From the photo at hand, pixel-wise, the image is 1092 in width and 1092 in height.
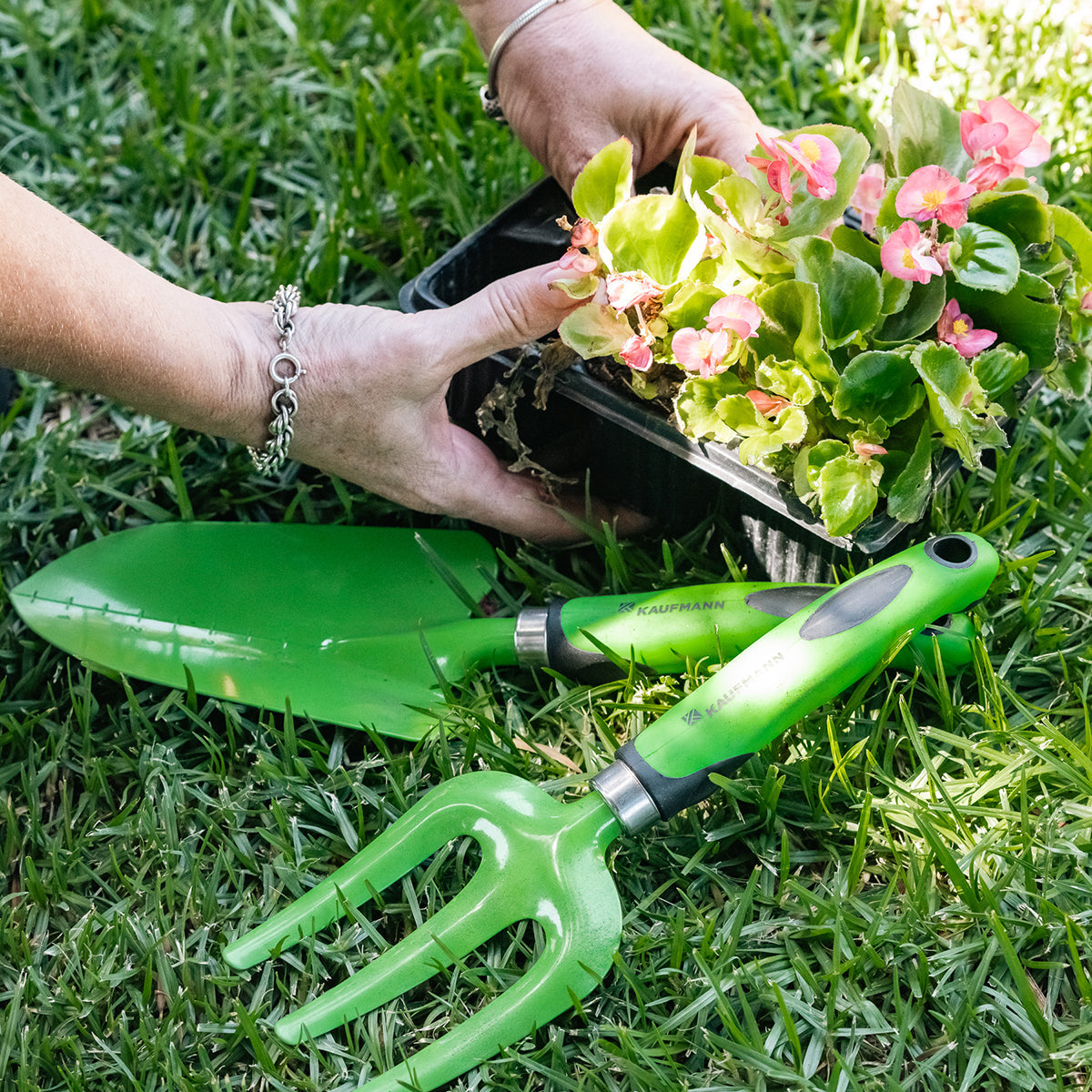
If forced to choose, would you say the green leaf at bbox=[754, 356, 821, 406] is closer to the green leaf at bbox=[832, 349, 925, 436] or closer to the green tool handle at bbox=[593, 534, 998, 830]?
the green leaf at bbox=[832, 349, 925, 436]

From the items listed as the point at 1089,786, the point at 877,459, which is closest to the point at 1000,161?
the point at 877,459

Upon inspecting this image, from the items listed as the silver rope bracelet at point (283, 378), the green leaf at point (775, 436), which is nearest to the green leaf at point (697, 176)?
the green leaf at point (775, 436)

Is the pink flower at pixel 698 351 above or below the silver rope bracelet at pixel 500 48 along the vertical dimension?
below

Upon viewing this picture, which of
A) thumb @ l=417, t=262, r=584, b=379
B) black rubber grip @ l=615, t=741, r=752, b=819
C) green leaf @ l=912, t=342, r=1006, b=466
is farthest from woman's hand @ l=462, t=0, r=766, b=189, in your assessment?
black rubber grip @ l=615, t=741, r=752, b=819

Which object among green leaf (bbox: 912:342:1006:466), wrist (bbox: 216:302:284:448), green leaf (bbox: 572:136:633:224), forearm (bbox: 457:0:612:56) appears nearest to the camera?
green leaf (bbox: 912:342:1006:466)

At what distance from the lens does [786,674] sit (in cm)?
Answer: 101

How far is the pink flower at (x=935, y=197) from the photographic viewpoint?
0.97m

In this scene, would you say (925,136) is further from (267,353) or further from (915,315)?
(267,353)

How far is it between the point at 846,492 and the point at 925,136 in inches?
14.9

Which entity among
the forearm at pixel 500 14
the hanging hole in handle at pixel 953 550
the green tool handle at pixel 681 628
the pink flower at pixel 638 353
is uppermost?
the forearm at pixel 500 14

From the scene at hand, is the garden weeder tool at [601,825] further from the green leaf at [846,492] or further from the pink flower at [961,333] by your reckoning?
the pink flower at [961,333]

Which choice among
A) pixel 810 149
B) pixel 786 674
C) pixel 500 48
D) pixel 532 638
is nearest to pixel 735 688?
pixel 786 674

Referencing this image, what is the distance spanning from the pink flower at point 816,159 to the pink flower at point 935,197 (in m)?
0.06

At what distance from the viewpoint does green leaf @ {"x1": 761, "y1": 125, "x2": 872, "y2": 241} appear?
102 centimetres
